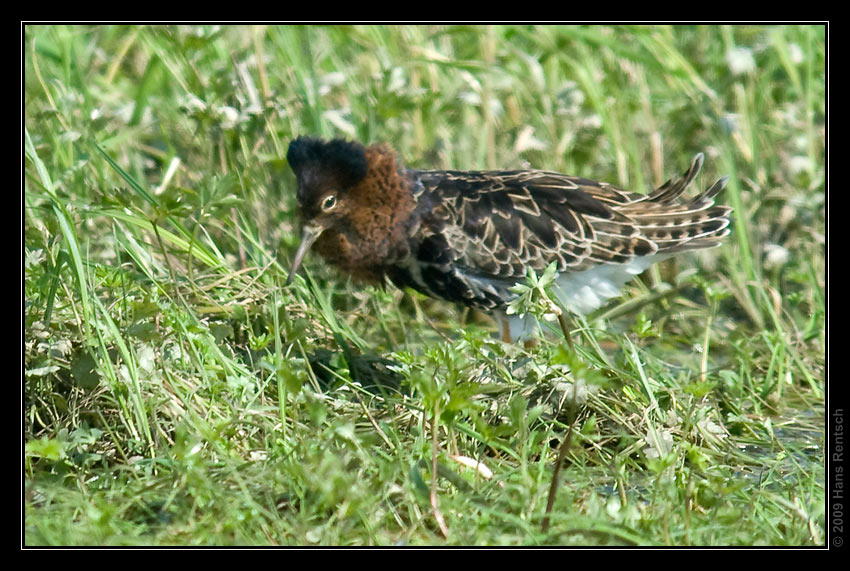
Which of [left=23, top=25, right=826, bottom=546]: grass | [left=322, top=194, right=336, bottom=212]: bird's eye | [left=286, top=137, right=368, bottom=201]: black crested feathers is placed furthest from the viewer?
[left=322, top=194, right=336, bottom=212]: bird's eye

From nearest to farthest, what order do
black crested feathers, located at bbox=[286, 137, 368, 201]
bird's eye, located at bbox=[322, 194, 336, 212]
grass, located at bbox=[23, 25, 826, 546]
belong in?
grass, located at bbox=[23, 25, 826, 546] → black crested feathers, located at bbox=[286, 137, 368, 201] → bird's eye, located at bbox=[322, 194, 336, 212]

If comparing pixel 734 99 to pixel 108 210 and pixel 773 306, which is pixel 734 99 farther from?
pixel 108 210

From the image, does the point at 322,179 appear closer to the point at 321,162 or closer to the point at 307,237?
the point at 321,162

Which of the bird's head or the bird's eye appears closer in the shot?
the bird's head

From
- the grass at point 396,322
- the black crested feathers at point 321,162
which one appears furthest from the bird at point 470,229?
the grass at point 396,322

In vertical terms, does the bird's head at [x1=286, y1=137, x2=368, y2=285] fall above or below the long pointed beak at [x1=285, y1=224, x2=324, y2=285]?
above

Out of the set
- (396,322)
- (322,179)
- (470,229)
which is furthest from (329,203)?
(396,322)

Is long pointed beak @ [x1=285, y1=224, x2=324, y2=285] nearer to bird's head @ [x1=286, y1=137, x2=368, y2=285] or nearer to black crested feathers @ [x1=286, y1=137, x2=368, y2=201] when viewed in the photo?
bird's head @ [x1=286, y1=137, x2=368, y2=285]

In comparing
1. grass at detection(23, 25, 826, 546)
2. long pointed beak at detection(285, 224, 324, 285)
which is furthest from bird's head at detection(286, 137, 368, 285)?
grass at detection(23, 25, 826, 546)

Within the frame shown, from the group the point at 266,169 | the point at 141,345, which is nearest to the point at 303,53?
the point at 266,169
